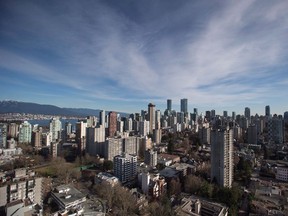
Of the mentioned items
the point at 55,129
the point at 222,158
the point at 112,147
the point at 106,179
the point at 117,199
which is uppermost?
the point at 55,129

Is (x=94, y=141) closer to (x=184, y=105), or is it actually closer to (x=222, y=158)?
(x=222, y=158)

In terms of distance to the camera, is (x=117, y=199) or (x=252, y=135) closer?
(x=117, y=199)

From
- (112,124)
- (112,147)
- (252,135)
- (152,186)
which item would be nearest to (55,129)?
(112,124)

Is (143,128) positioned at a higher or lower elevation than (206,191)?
higher

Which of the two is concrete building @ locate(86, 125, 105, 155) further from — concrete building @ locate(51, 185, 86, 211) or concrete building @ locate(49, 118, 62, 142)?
concrete building @ locate(51, 185, 86, 211)

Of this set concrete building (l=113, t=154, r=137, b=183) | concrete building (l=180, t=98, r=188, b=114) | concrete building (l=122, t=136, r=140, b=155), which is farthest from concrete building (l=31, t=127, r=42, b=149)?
concrete building (l=180, t=98, r=188, b=114)
